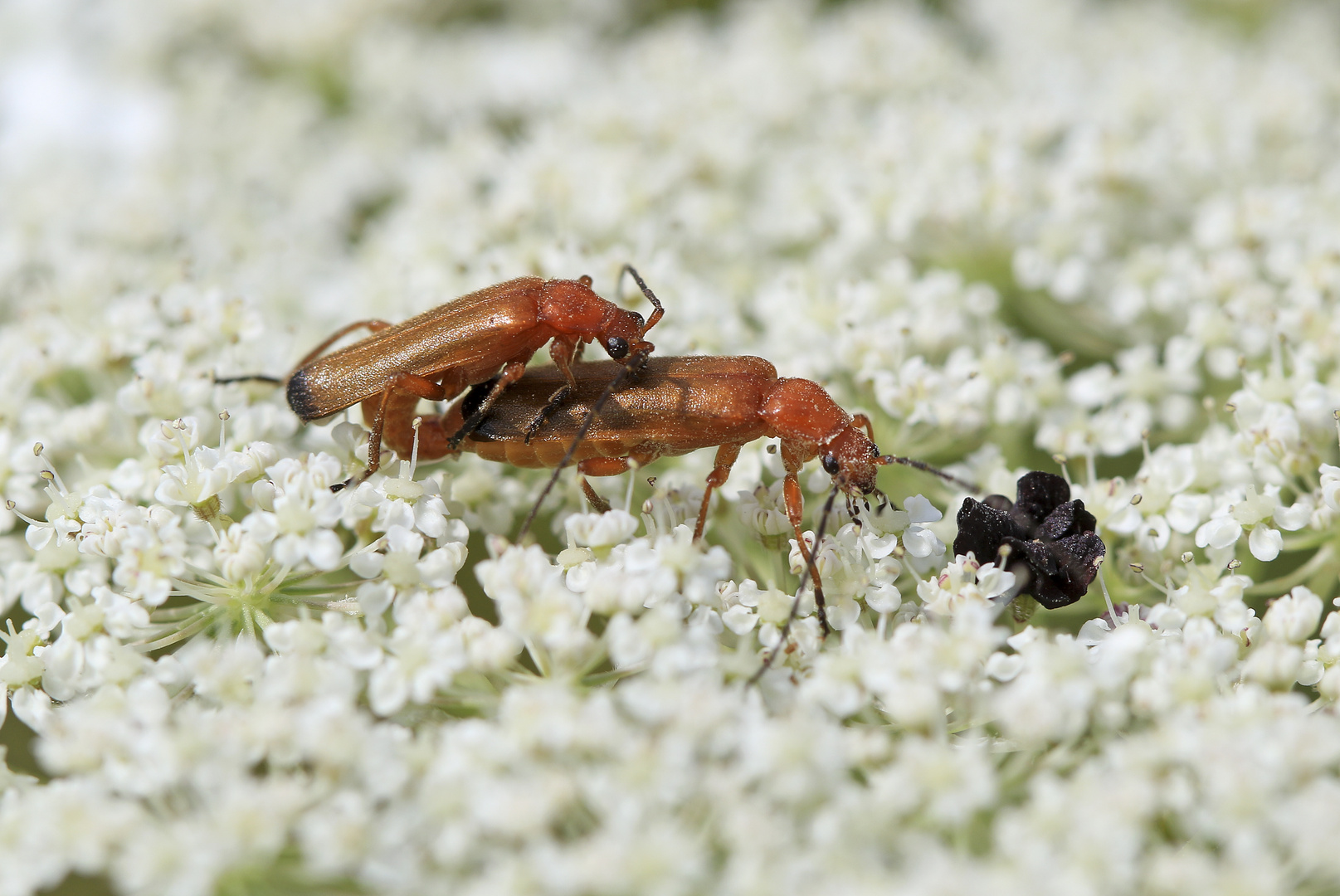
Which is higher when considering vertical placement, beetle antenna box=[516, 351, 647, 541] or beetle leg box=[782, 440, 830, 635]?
beetle antenna box=[516, 351, 647, 541]

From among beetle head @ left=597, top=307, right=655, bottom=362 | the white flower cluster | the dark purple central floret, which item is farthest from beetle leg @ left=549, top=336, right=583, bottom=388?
the dark purple central floret

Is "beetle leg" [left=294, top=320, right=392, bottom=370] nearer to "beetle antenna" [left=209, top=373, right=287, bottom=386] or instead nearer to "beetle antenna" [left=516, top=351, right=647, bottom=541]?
"beetle antenna" [left=209, top=373, right=287, bottom=386]

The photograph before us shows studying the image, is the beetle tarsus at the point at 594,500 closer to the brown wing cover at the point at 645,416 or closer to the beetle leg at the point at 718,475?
the brown wing cover at the point at 645,416

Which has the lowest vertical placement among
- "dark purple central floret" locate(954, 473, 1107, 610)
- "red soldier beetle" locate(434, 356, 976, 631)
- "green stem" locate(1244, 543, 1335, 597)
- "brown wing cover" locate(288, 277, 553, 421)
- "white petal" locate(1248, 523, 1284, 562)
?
"green stem" locate(1244, 543, 1335, 597)

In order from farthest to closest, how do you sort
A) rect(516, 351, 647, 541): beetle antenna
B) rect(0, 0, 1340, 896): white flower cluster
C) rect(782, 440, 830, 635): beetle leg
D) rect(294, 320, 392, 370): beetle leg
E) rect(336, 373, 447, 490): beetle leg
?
1. rect(294, 320, 392, 370): beetle leg
2. rect(336, 373, 447, 490): beetle leg
3. rect(516, 351, 647, 541): beetle antenna
4. rect(782, 440, 830, 635): beetle leg
5. rect(0, 0, 1340, 896): white flower cluster

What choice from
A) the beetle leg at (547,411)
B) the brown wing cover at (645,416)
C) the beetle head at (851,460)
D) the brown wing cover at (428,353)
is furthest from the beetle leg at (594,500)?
the beetle head at (851,460)

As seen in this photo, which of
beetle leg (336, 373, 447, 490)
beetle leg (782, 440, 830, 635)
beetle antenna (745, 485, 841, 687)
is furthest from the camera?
beetle leg (336, 373, 447, 490)

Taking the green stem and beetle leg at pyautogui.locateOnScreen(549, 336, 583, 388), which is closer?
the green stem
